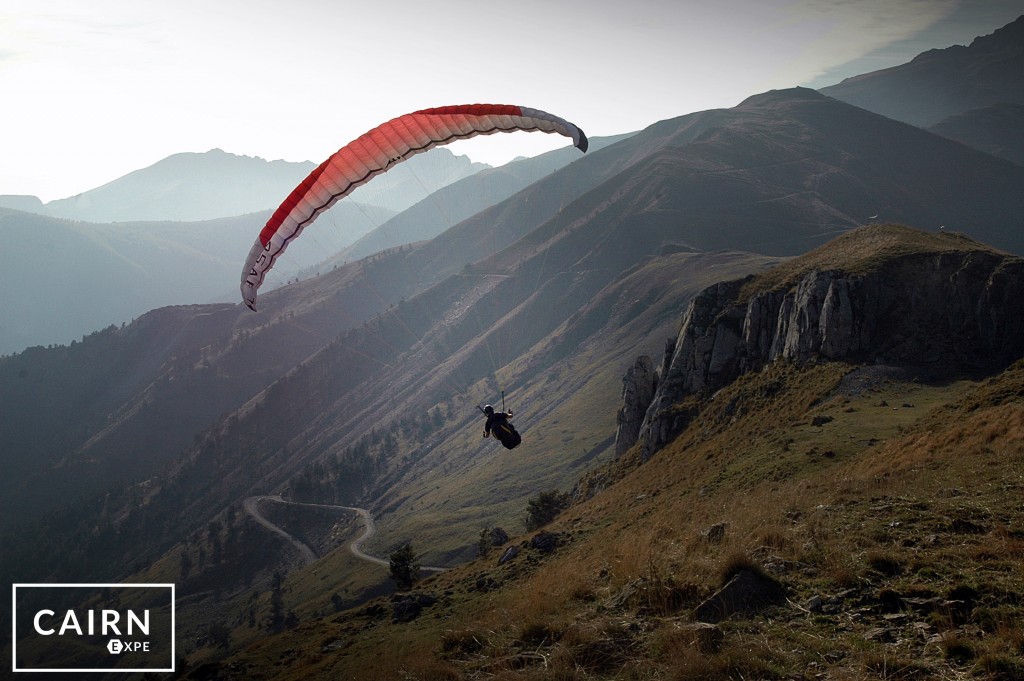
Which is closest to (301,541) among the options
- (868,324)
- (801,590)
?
(868,324)

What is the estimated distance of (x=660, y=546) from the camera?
15414 mm

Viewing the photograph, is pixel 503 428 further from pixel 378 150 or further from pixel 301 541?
pixel 301 541

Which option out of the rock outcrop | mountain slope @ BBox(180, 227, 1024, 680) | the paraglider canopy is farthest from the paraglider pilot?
the rock outcrop

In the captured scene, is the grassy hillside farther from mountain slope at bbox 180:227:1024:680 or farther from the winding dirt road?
the winding dirt road

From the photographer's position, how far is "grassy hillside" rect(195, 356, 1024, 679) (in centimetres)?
849

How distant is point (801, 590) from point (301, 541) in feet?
466

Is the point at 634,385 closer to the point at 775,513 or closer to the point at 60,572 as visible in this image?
the point at 775,513

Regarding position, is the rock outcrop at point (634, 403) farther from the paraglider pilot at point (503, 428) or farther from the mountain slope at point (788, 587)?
the paraglider pilot at point (503, 428)

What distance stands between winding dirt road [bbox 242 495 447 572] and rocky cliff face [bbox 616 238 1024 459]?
51.1 m

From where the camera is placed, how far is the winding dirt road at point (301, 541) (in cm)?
10186

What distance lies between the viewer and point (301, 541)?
136 m

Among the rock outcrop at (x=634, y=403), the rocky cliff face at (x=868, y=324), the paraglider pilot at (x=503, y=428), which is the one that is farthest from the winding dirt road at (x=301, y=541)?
the paraglider pilot at (x=503, y=428)

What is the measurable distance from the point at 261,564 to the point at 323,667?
4963 inches

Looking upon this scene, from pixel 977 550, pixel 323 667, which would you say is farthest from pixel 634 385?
pixel 977 550
